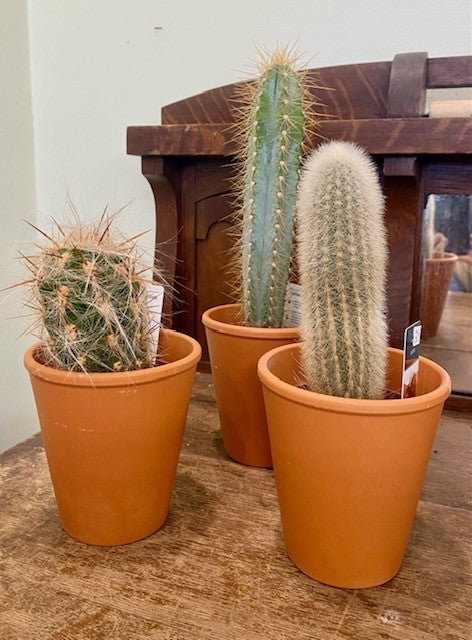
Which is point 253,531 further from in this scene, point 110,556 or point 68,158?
point 68,158

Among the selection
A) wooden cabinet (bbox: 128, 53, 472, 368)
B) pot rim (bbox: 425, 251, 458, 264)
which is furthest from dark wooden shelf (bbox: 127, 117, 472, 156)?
pot rim (bbox: 425, 251, 458, 264)

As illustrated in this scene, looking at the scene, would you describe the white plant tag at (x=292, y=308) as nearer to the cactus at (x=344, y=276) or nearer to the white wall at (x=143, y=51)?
the cactus at (x=344, y=276)

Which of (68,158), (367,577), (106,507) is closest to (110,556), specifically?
(106,507)

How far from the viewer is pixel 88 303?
1.53 ft

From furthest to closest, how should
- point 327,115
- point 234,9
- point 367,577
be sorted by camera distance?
point 234,9 < point 327,115 < point 367,577

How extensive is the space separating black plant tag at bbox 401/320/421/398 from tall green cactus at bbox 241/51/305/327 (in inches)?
8.0

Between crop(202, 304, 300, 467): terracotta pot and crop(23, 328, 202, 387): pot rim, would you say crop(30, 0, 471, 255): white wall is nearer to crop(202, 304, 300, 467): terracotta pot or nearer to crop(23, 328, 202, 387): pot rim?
crop(202, 304, 300, 467): terracotta pot

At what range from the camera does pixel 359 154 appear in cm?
51

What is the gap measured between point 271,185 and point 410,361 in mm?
279

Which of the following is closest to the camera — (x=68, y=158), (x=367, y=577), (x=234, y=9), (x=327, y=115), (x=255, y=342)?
(x=367, y=577)

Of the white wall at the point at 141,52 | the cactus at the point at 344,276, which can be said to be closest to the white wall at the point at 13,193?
the white wall at the point at 141,52

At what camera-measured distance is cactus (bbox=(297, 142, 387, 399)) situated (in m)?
0.47

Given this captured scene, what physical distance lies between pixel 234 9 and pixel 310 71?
24 cm

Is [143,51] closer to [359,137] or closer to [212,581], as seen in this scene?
[359,137]
